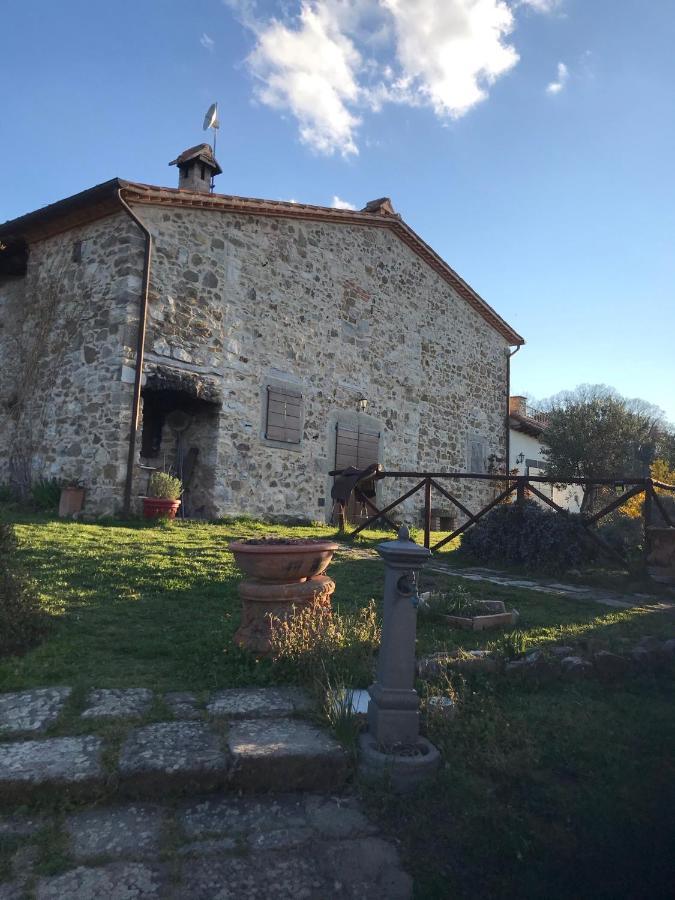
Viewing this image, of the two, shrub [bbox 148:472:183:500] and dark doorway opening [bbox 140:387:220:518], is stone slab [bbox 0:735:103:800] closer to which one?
shrub [bbox 148:472:183:500]

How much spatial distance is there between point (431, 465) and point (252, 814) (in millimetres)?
12639

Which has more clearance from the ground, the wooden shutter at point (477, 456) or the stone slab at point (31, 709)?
the wooden shutter at point (477, 456)

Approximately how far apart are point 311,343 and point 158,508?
4.69 m

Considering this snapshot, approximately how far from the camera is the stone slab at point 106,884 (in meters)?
1.74

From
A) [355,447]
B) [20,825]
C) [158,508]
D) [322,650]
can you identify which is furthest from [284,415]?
[20,825]

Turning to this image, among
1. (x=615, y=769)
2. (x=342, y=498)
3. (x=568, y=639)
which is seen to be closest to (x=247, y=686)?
(x=615, y=769)

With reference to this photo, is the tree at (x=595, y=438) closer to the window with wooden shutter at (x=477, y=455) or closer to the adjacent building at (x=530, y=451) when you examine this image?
the adjacent building at (x=530, y=451)

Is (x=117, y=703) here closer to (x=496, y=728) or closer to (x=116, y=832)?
(x=116, y=832)

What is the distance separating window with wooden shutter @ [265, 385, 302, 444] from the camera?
11.1 meters

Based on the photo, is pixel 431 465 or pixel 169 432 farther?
pixel 431 465

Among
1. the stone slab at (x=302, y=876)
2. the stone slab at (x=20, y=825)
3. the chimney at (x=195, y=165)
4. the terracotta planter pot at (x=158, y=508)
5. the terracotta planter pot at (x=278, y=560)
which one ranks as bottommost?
the stone slab at (x=302, y=876)

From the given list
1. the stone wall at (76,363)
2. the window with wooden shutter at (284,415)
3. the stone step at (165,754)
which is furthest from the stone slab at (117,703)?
the window with wooden shutter at (284,415)

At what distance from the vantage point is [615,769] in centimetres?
259

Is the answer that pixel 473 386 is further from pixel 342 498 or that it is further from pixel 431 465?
pixel 342 498
